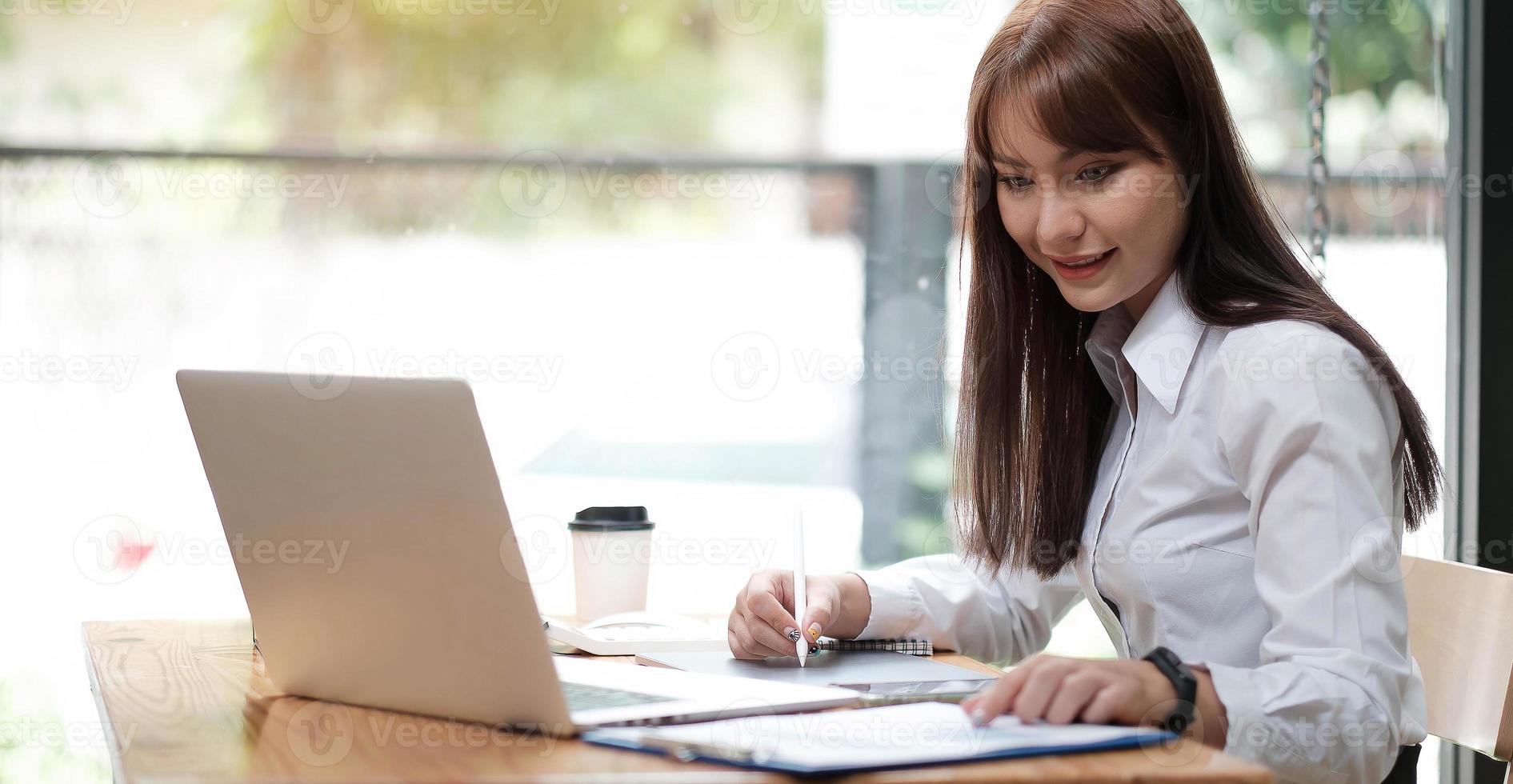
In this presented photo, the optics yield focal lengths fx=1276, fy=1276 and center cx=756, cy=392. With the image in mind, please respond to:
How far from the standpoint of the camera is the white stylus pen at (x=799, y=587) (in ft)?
3.42

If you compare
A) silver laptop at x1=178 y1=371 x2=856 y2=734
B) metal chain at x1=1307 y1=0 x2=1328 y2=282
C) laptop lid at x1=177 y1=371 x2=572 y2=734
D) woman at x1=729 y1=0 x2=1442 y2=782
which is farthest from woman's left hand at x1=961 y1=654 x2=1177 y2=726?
metal chain at x1=1307 y1=0 x2=1328 y2=282

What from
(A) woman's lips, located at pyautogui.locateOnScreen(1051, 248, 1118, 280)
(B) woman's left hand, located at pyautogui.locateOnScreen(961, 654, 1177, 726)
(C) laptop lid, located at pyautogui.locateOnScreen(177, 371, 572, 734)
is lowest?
(B) woman's left hand, located at pyautogui.locateOnScreen(961, 654, 1177, 726)

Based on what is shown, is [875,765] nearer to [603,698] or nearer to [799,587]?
[603,698]

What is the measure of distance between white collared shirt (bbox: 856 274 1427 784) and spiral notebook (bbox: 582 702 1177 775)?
157mm

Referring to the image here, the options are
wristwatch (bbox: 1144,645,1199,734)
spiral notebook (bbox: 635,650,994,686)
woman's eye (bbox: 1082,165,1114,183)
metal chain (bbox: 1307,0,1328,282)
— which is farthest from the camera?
metal chain (bbox: 1307,0,1328,282)

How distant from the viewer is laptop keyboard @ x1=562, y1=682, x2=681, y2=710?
2.70ft

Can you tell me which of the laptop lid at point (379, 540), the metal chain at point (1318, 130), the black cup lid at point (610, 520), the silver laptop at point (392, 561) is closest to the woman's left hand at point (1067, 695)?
the silver laptop at point (392, 561)

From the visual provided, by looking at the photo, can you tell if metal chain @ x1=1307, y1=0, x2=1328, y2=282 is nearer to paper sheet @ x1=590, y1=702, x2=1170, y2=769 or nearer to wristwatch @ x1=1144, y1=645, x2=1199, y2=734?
wristwatch @ x1=1144, y1=645, x2=1199, y2=734

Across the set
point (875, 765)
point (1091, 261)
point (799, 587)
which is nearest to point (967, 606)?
point (799, 587)

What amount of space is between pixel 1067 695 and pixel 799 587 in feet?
1.16

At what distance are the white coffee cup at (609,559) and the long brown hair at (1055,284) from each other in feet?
1.16

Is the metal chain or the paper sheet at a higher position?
the metal chain

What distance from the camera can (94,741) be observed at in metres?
2.09

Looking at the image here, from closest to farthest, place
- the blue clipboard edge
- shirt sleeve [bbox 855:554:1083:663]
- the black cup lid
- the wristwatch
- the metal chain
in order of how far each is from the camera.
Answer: the blue clipboard edge < the wristwatch < shirt sleeve [bbox 855:554:1083:663] < the black cup lid < the metal chain
